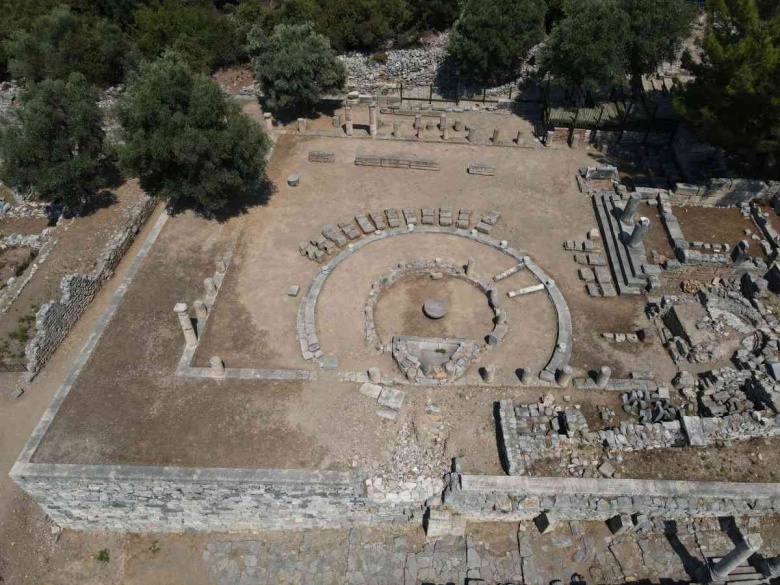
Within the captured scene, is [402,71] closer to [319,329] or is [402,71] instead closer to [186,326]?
[319,329]

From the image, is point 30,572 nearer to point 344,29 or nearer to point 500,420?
point 500,420

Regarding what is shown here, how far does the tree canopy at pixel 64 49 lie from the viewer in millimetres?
37688

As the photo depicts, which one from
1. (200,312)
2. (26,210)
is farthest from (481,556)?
(26,210)

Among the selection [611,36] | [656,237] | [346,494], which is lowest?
[346,494]

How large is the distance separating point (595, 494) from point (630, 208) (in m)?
14.4

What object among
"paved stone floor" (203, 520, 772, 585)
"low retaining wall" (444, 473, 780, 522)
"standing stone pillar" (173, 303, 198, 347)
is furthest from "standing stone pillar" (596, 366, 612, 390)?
"standing stone pillar" (173, 303, 198, 347)

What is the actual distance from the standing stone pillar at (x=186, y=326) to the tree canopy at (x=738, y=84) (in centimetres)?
2551

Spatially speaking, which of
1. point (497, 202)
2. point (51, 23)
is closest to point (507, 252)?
point (497, 202)

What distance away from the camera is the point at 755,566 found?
15586 millimetres

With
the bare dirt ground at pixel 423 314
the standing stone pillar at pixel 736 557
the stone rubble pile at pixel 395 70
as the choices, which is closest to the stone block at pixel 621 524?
the standing stone pillar at pixel 736 557

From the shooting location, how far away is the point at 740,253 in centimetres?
2250

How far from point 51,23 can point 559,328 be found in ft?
A: 141

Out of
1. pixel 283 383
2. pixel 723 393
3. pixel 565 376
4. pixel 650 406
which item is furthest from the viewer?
pixel 283 383

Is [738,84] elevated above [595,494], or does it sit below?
above
